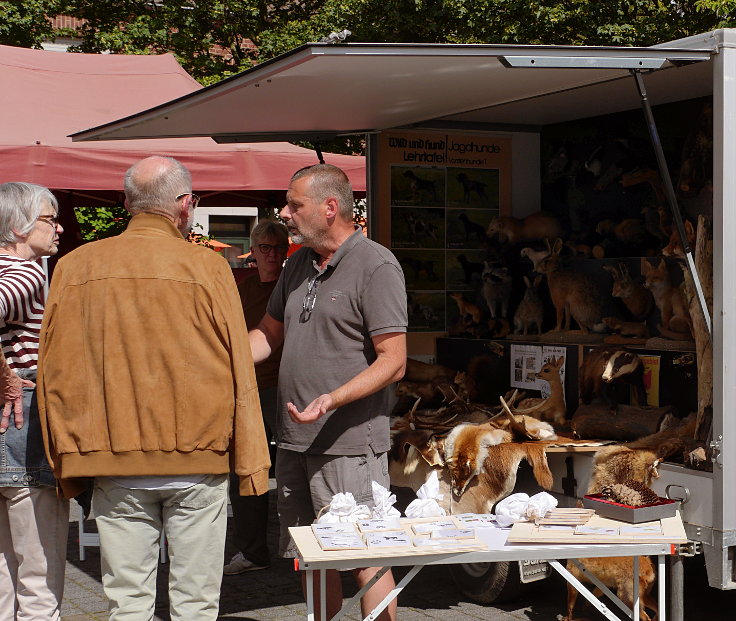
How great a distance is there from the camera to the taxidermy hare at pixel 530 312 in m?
5.71

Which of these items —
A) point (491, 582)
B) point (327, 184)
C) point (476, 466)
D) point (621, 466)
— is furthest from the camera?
point (491, 582)

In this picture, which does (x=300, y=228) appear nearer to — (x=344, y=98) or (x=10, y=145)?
(x=344, y=98)

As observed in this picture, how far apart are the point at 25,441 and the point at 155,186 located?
95cm

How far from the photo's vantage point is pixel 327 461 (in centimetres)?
376

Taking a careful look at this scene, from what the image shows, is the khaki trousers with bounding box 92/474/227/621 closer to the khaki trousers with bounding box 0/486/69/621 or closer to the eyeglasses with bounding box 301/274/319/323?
the khaki trousers with bounding box 0/486/69/621

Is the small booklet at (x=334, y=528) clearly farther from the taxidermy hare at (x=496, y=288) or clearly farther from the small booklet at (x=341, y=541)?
the taxidermy hare at (x=496, y=288)

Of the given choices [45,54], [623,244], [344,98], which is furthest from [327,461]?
[45,54]

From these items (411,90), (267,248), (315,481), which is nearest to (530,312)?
(267,248)

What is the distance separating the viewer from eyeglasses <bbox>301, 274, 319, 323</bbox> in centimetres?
384

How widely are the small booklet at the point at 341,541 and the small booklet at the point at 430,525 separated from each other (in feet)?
0.73

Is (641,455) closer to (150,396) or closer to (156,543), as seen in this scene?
(156,543)

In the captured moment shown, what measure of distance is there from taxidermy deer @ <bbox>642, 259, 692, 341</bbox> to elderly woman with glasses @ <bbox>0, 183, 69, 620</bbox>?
8.95ft

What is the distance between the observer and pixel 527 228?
588 cm

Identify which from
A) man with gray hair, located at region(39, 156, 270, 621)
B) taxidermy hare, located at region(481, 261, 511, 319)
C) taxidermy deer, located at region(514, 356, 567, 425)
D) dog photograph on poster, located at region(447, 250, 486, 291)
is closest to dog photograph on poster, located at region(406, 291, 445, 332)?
dog photograph on poster, located at region(447, 250, 486, 291)
